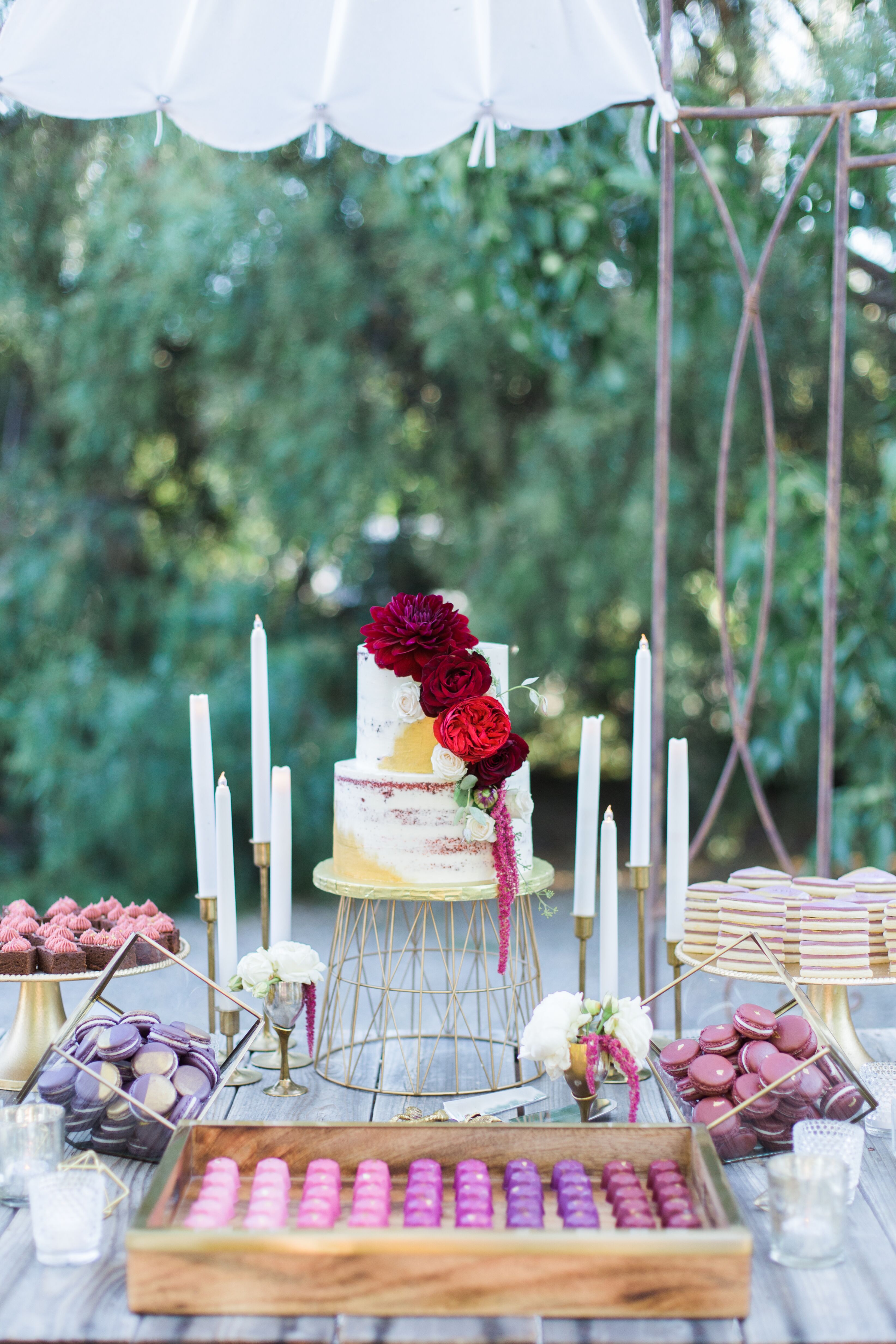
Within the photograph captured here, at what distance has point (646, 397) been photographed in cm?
385

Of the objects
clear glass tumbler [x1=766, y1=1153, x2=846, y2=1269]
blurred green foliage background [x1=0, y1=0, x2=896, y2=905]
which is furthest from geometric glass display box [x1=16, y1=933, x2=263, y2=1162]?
blurred green foliage background [x1=0, y1=0, x2=896, y2=905]

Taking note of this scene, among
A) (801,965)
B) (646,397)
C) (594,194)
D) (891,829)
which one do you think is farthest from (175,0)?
(891,829)

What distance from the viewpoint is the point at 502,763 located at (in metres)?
1.43

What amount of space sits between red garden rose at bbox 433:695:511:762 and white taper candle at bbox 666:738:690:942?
0.88 feet

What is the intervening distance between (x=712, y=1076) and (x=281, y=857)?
605 mm

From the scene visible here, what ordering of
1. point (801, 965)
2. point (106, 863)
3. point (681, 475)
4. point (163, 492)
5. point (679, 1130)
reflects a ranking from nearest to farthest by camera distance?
point (679, 1130) < point (801, 965) < point (681, 475) < point (106, 863) < point (163, 492)

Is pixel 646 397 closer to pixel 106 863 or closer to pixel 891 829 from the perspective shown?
pixel 891 829

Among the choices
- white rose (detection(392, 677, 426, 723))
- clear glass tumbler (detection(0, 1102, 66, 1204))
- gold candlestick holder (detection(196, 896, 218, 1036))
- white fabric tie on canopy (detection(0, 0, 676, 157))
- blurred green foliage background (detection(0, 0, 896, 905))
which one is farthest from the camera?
blurred green foliage background (detection(0, 0, 896, 905))

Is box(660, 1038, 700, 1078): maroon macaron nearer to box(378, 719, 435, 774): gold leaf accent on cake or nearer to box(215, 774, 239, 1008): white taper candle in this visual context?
box(378, 719, 435, 774): gold leaf accent on cake

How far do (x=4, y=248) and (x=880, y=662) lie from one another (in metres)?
3.27

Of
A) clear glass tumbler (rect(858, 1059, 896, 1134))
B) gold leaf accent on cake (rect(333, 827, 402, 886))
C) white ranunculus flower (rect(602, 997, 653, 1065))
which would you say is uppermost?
gold leaf accent on cake (rect(333, 827, 402, 886))

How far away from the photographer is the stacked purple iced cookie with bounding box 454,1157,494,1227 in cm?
102

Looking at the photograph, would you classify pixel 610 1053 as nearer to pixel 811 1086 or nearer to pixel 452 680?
pixel 811 1086

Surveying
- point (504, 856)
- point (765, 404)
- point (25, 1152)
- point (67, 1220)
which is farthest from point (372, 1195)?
point (765, 404)
